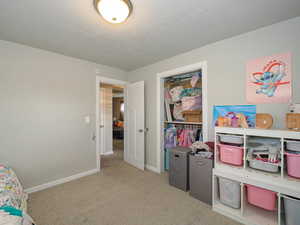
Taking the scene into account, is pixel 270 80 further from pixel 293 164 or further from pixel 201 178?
pixel 201 178

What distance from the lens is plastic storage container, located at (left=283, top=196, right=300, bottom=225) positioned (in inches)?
51.9

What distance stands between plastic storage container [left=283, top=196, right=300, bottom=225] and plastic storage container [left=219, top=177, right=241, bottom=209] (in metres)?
0.42

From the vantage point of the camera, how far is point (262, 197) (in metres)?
1.57

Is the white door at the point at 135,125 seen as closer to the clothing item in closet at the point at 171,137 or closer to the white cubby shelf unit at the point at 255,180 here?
the clothing item in closet at the point at 171,137

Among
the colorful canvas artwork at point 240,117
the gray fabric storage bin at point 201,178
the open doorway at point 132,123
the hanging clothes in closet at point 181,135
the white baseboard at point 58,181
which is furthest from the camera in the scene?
the open doorway at point 132,123

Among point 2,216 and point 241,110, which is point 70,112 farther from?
point 241,110

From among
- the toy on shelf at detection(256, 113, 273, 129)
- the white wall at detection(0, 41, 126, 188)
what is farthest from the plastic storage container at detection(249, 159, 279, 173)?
the white wall at detection(0, 41, 126, 188)

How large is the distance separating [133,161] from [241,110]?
2654mm

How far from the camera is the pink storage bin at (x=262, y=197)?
1.52 metres

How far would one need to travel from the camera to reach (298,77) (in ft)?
5.17

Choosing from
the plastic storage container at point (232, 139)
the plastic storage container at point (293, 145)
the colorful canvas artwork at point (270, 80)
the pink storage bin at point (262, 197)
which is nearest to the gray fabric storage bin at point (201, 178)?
the plastic storage container at point (232, 139)

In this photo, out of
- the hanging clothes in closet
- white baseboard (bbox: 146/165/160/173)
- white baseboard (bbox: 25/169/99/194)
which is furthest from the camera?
white baseboard (bbox: 146/165/160/173)

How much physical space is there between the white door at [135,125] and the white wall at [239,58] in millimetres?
1044

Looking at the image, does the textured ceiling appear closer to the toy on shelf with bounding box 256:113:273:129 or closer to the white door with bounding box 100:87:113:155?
the toy on shelf with bounding box 256:113:273:129
